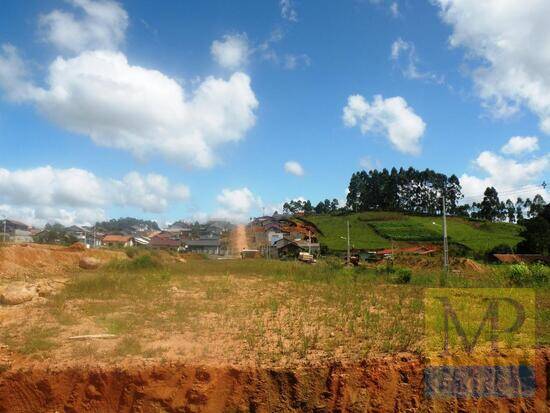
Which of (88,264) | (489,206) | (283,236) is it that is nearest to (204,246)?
(283,236)

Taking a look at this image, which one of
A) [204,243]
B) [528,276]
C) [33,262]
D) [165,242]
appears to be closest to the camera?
[528,276]

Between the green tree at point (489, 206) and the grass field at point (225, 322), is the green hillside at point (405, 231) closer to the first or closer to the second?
the green tree at point (489, 206)

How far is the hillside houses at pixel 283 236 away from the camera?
46281mm

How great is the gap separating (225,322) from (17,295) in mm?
4525

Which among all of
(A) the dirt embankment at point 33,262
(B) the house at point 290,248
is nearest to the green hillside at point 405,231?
(B) the house at point 290,248

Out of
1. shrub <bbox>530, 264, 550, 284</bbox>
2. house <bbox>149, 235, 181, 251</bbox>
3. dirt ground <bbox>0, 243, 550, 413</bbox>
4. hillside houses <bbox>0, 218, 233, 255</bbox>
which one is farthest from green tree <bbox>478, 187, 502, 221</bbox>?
dirt ground <bbox>0, 243, 550, 413</bbox>

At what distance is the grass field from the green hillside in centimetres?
3425

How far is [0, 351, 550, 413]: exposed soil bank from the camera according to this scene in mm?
5816

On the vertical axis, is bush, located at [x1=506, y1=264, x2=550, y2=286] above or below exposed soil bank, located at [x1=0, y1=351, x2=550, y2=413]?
above

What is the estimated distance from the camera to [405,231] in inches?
2108

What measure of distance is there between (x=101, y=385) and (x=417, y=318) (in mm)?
5424

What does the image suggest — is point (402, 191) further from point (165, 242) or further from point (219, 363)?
point (219, 363)

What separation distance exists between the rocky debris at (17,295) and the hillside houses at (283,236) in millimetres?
34966

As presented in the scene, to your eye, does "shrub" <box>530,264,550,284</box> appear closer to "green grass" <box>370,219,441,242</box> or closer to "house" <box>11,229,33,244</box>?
"house" <box>11,229,33,244</box>
